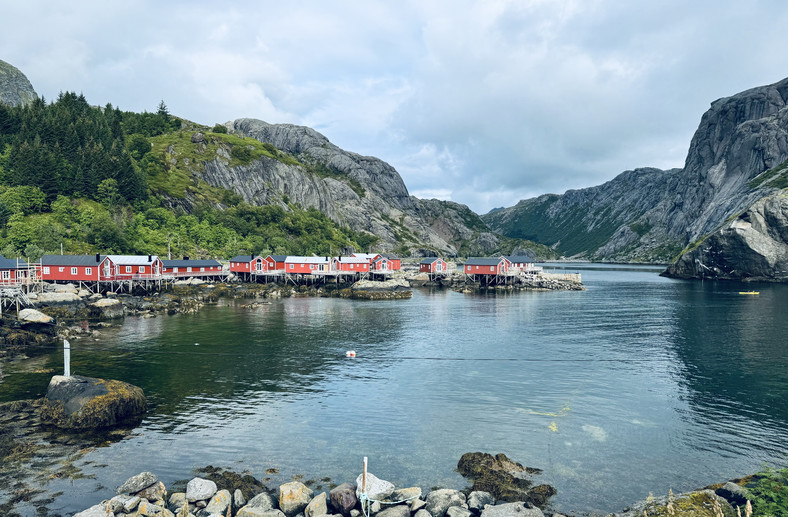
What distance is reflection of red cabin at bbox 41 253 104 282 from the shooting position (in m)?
91.9

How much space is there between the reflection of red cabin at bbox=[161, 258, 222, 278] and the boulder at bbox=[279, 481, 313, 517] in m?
102

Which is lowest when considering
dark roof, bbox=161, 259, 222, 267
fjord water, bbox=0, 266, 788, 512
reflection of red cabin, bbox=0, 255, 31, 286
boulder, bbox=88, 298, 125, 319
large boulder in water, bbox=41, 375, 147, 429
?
fjord water, bbox=0, 266, 788, 512

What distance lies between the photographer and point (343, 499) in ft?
67.3

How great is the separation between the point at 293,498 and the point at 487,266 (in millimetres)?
128948

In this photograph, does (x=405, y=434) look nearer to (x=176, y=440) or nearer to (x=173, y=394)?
(x=176, y=440)

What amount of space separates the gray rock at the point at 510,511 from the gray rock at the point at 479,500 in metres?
0.67

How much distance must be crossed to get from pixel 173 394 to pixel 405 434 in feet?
64.9

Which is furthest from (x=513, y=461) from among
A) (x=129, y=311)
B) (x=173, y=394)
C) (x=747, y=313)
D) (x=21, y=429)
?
(x=747, y=313)

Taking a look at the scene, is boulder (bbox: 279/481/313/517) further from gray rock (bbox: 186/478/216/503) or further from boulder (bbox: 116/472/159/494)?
boulder (bbox: 116/472/159/494)

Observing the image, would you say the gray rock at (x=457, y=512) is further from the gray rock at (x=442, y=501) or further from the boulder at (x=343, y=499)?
the boulder at (x=343, y=499)

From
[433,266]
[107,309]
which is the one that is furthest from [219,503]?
[433,266]

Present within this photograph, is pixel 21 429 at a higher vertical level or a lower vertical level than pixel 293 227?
lower

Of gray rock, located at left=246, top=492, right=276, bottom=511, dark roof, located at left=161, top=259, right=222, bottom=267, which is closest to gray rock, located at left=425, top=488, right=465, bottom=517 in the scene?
gray rock, located at left=246, top=492, right=276, bottom=511

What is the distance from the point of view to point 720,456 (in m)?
27.2
